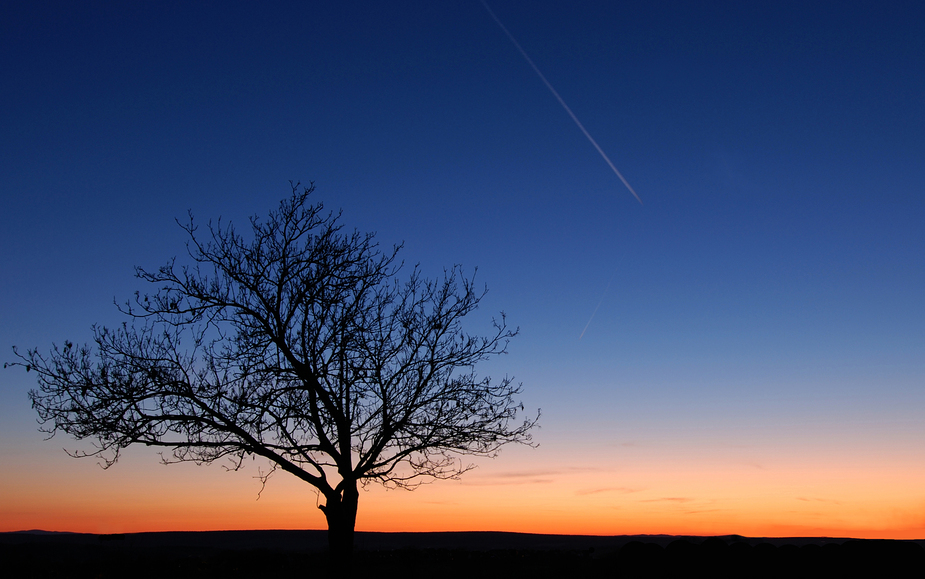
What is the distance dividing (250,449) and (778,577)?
538 inches

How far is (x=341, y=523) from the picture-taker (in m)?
15.2

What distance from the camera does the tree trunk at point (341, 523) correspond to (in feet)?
49.4

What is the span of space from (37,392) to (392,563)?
1364 cm

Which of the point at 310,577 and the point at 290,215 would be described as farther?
the point at 310,577

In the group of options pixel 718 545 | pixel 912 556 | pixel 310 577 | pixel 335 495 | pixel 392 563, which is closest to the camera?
pixel 335 495

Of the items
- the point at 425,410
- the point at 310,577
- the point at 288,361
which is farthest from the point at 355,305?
the point at 310,577

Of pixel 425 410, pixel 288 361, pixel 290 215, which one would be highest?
pixel 290 215

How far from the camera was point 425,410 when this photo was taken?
51.0ft

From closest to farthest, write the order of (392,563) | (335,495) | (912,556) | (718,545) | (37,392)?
(37,392) < (335,495) < (912,556) < (718,545) < (392,563)

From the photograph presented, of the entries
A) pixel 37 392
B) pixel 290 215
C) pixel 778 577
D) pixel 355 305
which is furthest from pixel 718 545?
pixel 37 392

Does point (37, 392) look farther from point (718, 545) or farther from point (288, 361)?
point (718, 545)

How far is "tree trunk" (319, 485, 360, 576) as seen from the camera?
49.4 feet

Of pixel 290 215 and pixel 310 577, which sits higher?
pixel 290 215

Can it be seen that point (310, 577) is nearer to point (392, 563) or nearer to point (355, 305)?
point (392, 563)
